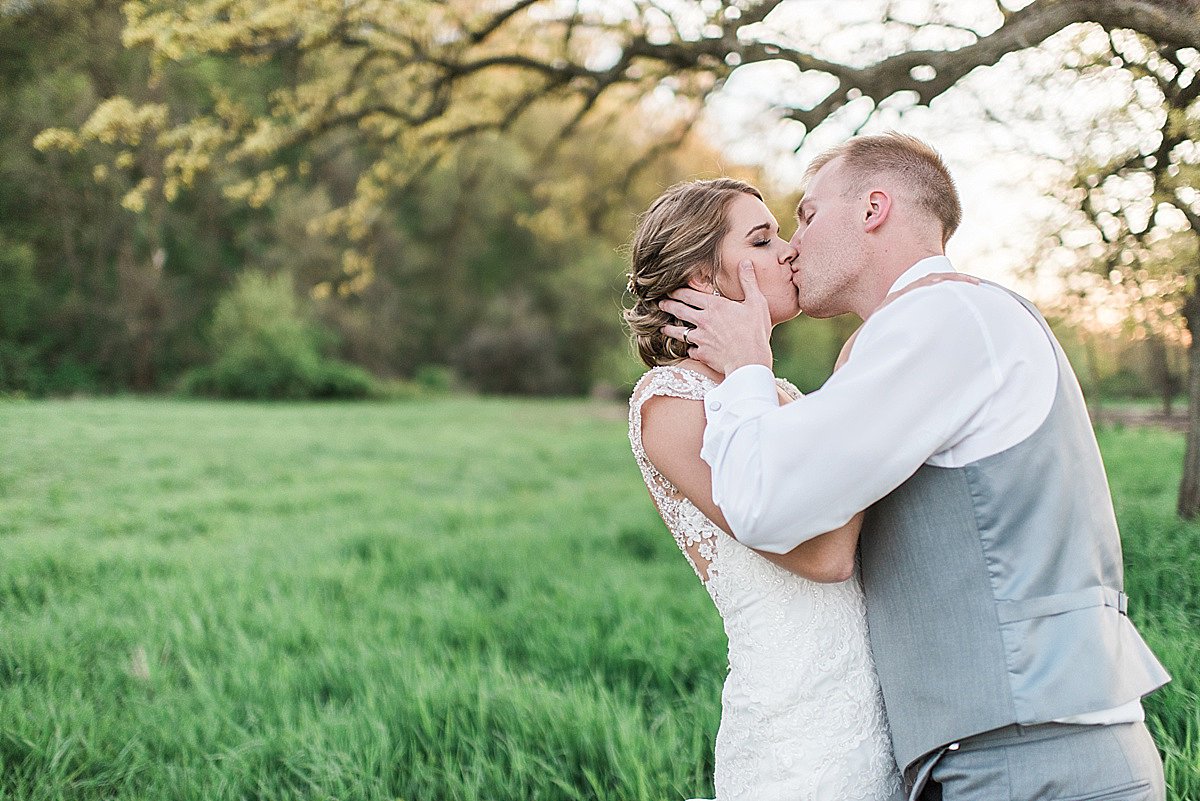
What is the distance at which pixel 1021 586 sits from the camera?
146 centimetres

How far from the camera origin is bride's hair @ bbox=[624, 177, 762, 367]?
1998 millimetres

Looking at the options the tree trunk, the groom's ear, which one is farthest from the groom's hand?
the tree trunk

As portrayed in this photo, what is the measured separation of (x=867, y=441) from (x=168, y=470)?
854cm

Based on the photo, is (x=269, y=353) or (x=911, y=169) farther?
(x=269, y=353)

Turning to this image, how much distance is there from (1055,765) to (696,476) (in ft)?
2.68

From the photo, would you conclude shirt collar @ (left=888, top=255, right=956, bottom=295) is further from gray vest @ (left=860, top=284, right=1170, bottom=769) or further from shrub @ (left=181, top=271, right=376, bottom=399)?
shrub @ (left=181, top=271, right=376, bottom=399)

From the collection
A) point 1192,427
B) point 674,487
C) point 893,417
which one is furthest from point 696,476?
point 1192,427

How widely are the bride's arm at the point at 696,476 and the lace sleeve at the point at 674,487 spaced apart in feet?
0.08

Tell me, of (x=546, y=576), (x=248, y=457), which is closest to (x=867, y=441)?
(x=546, y=576)

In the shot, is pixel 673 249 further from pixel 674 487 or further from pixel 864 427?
pixel 864 427

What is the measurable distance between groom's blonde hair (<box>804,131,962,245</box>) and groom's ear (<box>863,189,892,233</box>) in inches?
1.3

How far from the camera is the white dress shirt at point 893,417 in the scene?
143cm

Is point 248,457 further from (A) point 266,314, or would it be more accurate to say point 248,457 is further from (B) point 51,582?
(A) point 266,314

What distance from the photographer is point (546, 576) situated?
5.95m
